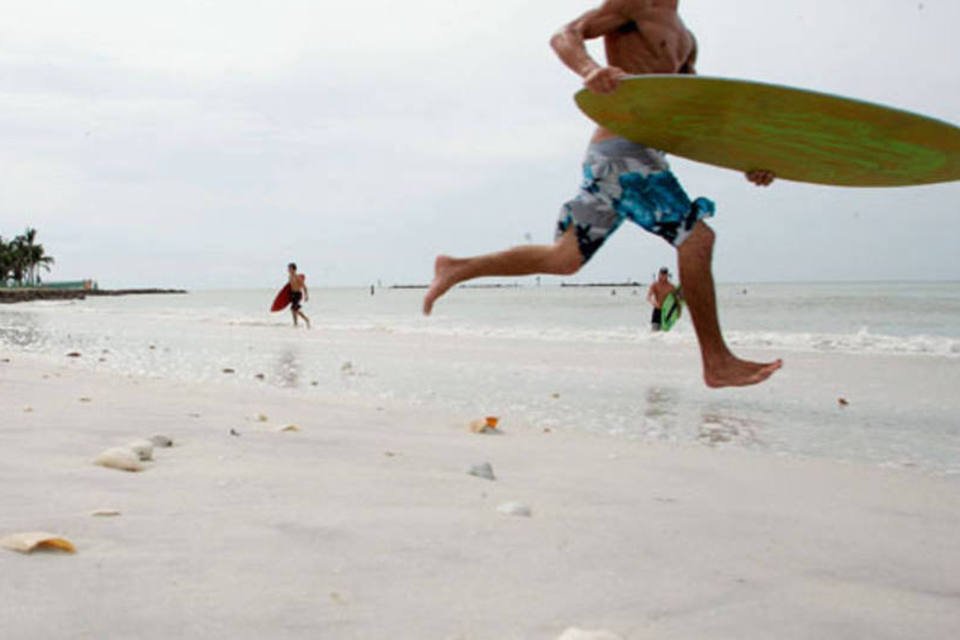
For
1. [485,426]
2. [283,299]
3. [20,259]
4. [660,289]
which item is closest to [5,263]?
[20,259]

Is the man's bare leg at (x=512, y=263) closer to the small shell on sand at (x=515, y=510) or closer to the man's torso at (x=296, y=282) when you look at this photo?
the small shell on sand at (x=515, y=510)

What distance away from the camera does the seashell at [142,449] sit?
9.67 feet

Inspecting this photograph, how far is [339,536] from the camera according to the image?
2115mm

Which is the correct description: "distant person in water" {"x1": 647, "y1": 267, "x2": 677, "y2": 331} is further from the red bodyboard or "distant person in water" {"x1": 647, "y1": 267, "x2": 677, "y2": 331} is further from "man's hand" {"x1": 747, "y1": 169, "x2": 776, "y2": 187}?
"man's hand" {"x1": 747, "y1": 169, "x2": 776, "y2": 187}

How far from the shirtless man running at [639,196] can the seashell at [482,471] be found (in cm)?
76

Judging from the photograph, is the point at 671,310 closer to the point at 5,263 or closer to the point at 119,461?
the point at 119,461

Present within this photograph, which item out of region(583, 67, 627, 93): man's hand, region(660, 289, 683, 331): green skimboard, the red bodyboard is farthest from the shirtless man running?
the red bodyboard

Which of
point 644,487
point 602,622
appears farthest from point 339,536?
point 644,487

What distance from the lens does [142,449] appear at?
2988mm

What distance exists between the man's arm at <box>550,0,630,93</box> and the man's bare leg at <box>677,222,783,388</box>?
686 mm

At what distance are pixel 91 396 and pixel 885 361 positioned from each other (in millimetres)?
9179

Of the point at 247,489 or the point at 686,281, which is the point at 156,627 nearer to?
the point at 247,489

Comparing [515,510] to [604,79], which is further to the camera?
[604,79]

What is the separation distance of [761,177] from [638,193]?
1.95ft
